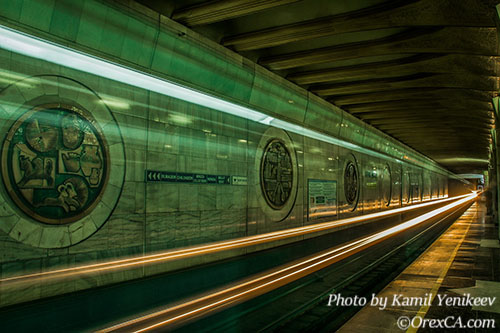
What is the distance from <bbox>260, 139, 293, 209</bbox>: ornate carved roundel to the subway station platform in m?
4.77

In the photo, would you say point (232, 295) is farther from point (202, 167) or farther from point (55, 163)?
point (202, 167)

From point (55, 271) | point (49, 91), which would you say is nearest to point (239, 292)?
point (55, 271)

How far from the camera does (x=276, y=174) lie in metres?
12.0

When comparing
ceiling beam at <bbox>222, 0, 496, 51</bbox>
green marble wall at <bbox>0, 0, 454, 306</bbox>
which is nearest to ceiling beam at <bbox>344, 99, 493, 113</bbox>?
green marble wall at <bbox>0, 0, 454, 306</bbox>

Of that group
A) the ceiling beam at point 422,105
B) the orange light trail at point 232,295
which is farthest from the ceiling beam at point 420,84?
the orange light trail at point 232,295

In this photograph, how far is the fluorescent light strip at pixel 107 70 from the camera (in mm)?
5668

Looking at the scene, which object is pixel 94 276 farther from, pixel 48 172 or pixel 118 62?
pixel 118 62

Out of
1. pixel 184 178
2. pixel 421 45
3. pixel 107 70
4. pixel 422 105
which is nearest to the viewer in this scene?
pixel 107 70

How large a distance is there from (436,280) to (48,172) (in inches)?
261

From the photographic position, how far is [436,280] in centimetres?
630

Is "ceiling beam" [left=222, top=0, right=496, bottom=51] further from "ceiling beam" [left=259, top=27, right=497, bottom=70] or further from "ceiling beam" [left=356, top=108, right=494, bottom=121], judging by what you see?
"ceiling beam" [left=356, top=108, right=494, bottom=121]

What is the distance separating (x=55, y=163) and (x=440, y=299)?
6157 mm

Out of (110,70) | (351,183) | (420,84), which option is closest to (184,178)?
(110,70)

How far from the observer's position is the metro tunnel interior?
17.5ft
